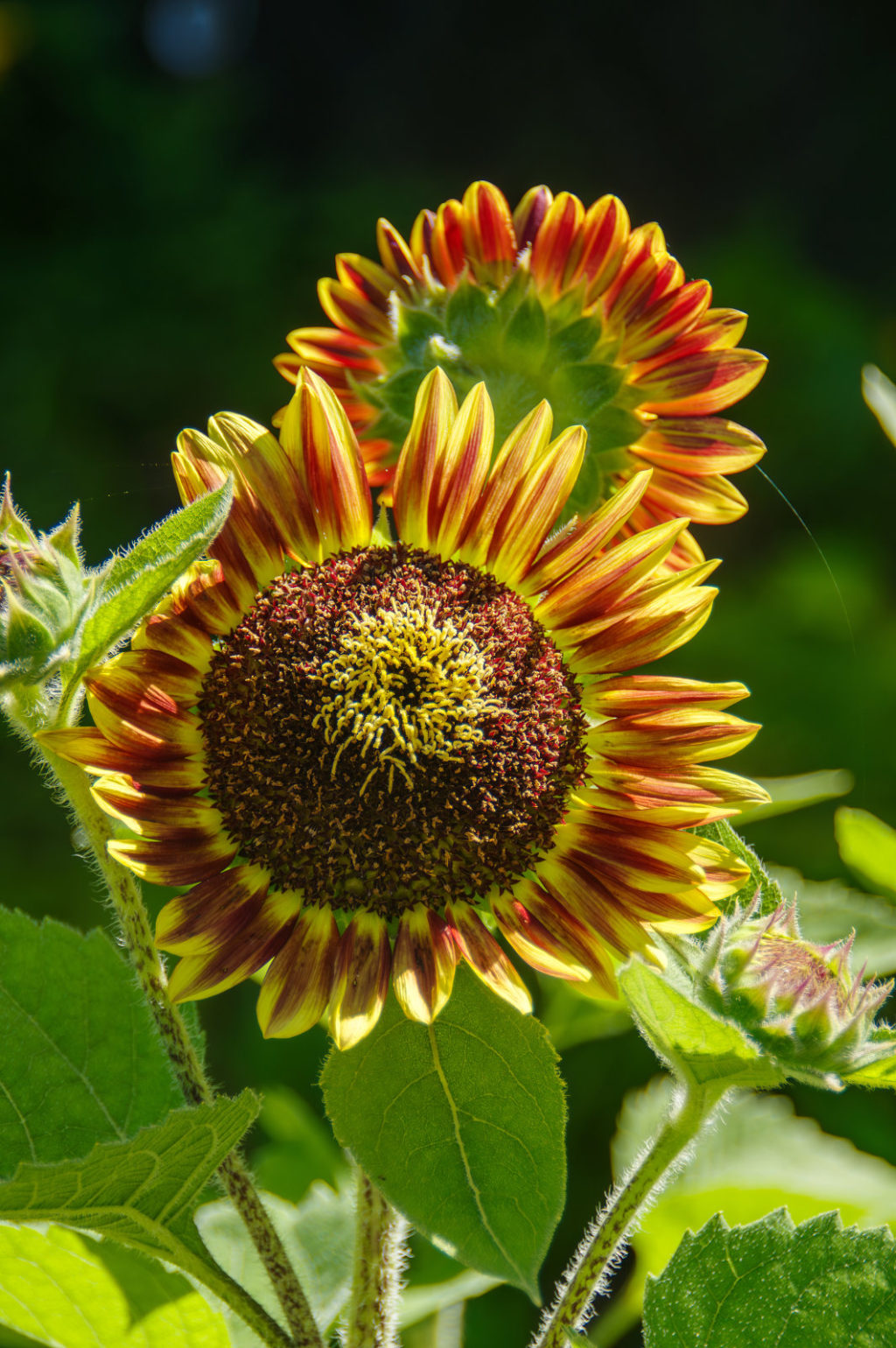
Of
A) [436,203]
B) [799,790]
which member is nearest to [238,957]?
[799,790]

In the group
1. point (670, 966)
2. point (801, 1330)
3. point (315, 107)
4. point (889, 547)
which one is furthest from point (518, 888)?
point (315, 107)

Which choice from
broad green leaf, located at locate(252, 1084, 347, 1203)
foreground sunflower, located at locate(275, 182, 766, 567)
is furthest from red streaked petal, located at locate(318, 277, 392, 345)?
broad green leaf, located at locate(252, 1084, 347, 1203)

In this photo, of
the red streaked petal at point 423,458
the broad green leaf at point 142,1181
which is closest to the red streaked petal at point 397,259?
the red streaked petal at point 423,458

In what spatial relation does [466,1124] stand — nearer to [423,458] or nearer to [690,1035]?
[690,1035]

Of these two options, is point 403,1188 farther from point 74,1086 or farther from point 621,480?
point 621,480

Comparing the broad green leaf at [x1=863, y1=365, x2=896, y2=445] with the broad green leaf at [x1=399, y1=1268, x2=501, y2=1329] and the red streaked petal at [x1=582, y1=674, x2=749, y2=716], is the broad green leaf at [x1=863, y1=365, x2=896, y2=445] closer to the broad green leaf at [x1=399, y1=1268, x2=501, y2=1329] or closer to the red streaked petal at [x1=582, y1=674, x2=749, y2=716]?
the red streaked petal at [x1=582, y1=674, x2=749, y2=716]
